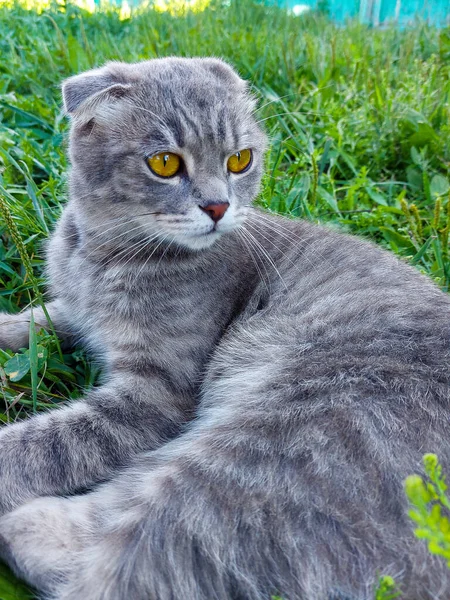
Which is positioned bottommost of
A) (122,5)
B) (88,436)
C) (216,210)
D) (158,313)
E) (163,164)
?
(88,436)

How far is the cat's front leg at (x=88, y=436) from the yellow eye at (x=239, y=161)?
85 centimetres

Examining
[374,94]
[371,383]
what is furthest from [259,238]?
[374,94]

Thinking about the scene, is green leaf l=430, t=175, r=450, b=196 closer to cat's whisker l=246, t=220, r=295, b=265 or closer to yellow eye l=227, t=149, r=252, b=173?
cat's whisker l=246, t=220, r=295, b=265

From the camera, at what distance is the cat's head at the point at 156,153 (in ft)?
6.98

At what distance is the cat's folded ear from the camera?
2.14 metres

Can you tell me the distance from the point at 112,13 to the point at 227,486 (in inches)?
224

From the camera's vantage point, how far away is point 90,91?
215 centimetres

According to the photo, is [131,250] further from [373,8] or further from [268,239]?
[373,8]

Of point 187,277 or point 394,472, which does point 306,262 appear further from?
point 394,472

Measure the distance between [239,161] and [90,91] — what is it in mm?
610

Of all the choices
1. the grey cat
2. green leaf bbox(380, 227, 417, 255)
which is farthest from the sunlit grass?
the grey cat

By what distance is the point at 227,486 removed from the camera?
1.60m

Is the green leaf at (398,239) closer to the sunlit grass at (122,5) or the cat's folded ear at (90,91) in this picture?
the cat's folded ear at (90,91)

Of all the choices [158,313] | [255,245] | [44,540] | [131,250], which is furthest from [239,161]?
[44,540]
